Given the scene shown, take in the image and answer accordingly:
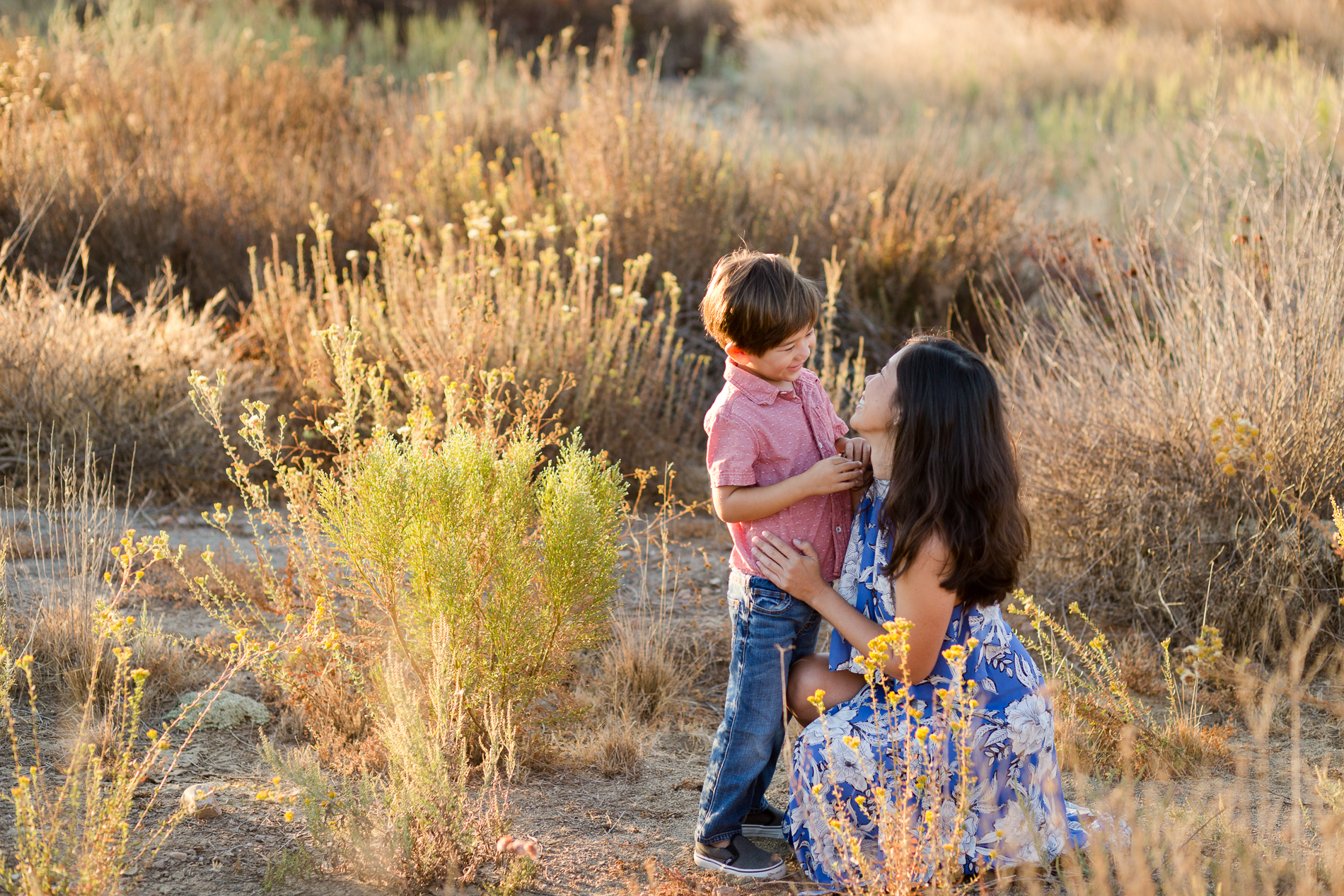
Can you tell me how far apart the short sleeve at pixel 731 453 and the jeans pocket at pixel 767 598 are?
0.71ft

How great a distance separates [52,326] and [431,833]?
3.51 metres

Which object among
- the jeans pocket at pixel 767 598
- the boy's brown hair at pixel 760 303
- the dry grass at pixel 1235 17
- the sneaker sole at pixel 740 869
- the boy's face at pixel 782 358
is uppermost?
the dry grass at pixel 1235 17

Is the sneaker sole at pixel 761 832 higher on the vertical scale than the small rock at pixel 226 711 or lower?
higher

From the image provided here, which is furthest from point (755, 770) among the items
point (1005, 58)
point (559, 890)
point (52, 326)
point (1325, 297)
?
point (1005, 58)

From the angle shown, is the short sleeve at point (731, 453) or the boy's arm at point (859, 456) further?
the boy's arm at point (859, 456)

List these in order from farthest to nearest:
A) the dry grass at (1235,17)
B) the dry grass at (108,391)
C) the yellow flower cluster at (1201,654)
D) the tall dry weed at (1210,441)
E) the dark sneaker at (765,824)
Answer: the dry grass at (1235,17), the dry grass at (108,391), the tall dry weed at (1210,441), the yellow flower cluster at (1201,654), the dark sneaker at (765,824)

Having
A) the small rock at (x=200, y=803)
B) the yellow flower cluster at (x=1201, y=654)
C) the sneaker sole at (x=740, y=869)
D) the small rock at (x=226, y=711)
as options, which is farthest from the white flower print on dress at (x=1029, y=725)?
the small rock at (x=226, y=711)

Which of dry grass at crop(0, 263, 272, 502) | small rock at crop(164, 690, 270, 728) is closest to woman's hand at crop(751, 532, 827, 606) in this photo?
small rock at crop(164, 690, 270, 728)

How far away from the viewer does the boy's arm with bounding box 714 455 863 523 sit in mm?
2193

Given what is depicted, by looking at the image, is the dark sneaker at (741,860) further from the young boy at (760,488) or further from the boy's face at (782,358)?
the boy's face at (782,358)

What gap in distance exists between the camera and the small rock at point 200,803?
236 centimetres

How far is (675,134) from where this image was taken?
20.6 ft

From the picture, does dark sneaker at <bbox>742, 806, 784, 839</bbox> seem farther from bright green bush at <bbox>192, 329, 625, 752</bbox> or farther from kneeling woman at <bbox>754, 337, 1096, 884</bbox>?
bright green bush at <bbox>192, 329, 625, 752</bbox>

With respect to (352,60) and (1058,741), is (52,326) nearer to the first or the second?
(1058,741)
